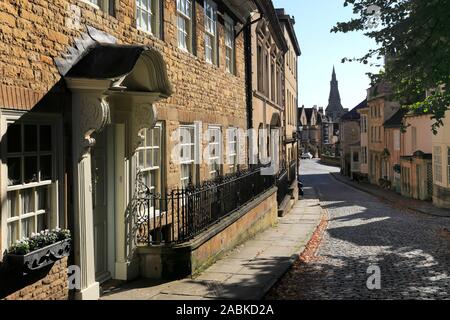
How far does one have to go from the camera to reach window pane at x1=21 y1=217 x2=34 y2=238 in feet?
19.4

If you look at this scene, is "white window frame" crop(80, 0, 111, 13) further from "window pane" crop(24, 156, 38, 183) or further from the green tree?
the green tree

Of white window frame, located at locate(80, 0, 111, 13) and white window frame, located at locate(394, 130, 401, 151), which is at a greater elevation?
white window frame, located at locate(80, 0, 111, 13)

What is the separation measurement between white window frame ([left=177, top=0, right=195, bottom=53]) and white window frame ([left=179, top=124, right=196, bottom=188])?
179cm

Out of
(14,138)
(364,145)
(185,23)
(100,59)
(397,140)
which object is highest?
(185,23)

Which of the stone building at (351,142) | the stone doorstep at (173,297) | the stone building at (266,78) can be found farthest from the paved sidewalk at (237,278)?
the stone building at (351,142)

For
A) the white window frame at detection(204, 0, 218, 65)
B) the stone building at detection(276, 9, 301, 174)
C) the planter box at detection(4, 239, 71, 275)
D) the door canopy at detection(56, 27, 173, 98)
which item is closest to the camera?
the planter box at detection(4, 239, 71, 275)

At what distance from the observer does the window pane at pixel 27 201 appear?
5.93 m

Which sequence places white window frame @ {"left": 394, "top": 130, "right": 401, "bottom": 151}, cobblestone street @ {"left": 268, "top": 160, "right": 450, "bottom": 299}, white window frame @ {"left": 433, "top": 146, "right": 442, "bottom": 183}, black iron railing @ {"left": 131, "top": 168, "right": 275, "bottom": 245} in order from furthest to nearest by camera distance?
white window frame @ {"left": 394, "top": 130, "right": 401, "bottom": 151}, white window frame @ {"left": 433, "top": 146, "right": 442, "bottom": 183}, black iron railing @ {"left": 131, "top": 168, "right": 275, "bottom": 245}, cobblestone street @ {"left": 268, "top": 160, "right": 450, "bottom": 299}

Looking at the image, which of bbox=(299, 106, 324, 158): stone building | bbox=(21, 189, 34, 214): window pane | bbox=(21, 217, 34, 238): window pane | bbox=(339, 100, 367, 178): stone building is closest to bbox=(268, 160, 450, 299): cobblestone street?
bbox=(21, 217, 34, 238): window pane

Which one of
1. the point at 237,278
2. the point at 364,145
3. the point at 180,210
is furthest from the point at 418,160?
the point at 237,278

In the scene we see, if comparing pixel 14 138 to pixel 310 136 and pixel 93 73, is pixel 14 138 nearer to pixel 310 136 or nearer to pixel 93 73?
pixel 93 73

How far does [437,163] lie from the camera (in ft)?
100

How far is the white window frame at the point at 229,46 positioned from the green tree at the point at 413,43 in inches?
152

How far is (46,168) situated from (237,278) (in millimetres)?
4099
